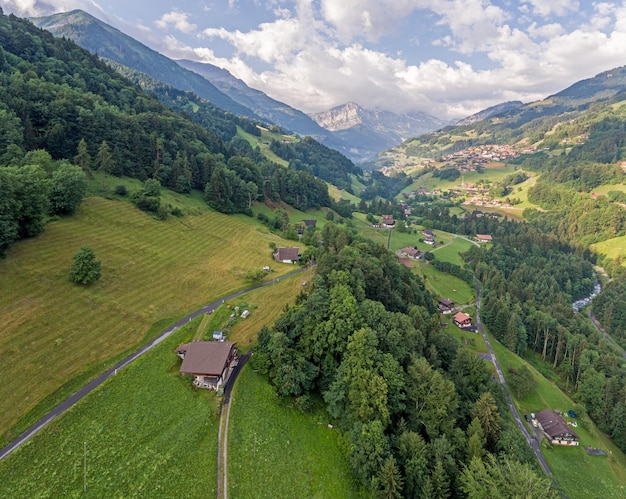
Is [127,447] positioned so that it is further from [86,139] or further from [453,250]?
[453,250]

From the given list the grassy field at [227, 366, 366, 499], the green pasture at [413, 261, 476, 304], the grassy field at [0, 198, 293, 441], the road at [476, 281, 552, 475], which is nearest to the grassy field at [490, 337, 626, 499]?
the road at [476, 281, 552, 475]

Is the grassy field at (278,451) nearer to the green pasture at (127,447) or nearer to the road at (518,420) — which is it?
the green pasture at (127,447)

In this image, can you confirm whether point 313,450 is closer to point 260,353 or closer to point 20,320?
point 260,353

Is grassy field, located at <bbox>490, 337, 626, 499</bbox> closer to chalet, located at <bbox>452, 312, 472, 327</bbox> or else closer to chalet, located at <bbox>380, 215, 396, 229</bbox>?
chalet, located at <bbox>452, 312, 472, 327</bbox>

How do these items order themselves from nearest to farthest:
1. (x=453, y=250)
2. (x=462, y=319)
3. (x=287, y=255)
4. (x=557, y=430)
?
1. (x=557, y=430)
2. (x=287, y=255)
3. (x=462, y=319)
4. (x=453, y=250)

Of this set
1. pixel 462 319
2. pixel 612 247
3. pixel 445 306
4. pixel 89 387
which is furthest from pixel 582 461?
pixel 612 247

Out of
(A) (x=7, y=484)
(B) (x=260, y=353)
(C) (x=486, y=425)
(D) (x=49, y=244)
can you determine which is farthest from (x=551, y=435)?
(D) (x=49, y=244)

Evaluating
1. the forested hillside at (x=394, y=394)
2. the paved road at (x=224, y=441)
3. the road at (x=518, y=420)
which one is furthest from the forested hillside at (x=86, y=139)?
the road at (x=518, y=420)
